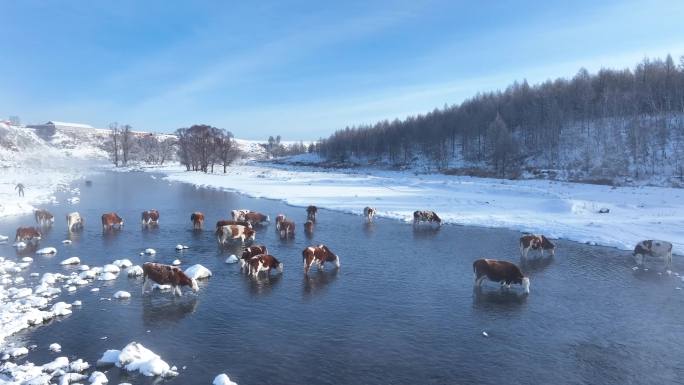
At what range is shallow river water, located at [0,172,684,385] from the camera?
9.30m

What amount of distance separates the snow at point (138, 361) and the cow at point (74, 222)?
1701 cm

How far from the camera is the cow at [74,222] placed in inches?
934

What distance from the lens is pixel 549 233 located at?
80.7 ft

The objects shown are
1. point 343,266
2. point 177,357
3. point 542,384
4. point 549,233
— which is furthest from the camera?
point 549,233

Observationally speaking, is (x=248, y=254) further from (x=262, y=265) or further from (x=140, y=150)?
(x=140, y=150)

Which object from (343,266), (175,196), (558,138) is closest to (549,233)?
(343,266)

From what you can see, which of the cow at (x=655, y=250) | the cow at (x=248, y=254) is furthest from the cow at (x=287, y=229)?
the cow at (x=655, y=250)

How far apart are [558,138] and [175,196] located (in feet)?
217

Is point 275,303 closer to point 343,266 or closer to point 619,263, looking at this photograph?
point 343,266

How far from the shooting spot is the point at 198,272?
15.2 meters

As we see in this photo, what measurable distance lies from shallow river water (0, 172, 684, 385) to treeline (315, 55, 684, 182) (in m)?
48.1

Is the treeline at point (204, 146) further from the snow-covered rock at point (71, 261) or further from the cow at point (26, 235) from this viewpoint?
the snow-covered rock at point (71, 261)

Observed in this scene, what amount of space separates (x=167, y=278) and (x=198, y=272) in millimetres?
1701

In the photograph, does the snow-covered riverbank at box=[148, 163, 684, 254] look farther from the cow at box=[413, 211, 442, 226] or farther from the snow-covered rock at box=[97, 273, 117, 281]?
the snow-covered rock at box=[97, 273, 117, 281]
